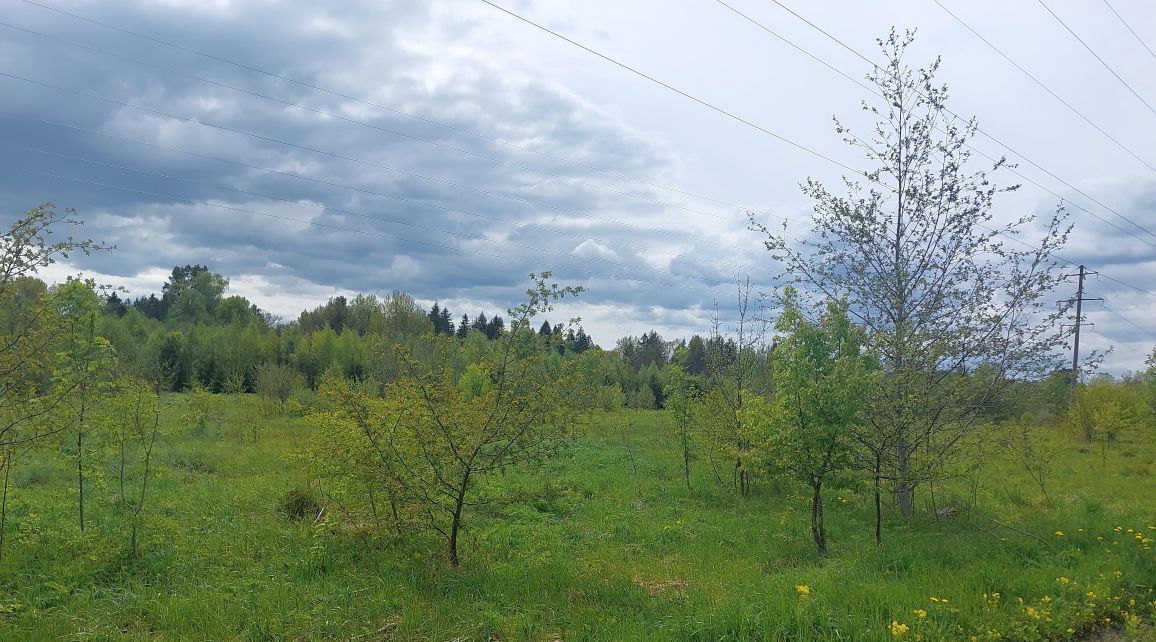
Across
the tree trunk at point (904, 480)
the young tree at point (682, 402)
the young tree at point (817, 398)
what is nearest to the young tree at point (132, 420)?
the young tree at point (817, 398)

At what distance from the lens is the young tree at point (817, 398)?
9133mm

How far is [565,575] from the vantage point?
824cm

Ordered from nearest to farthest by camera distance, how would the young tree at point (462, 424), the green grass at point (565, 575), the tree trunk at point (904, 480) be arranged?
the green grass at point (565, 575) < the young tree at point (462, 424) < the tree trunk at point (904, 480)

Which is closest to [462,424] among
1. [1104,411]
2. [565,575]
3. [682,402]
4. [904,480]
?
[565,575]

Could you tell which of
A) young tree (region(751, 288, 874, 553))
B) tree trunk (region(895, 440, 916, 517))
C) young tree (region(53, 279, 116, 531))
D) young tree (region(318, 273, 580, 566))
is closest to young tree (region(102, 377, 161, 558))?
young tree (region(53, 279, 116, 531))

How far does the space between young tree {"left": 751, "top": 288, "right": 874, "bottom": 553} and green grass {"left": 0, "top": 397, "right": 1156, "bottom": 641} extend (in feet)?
4.49

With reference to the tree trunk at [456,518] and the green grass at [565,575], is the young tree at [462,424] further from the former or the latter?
the green grass at [565,575]

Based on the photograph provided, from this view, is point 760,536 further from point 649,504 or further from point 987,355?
point 987,355

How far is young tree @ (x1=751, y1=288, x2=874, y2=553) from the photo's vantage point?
9.13 meters

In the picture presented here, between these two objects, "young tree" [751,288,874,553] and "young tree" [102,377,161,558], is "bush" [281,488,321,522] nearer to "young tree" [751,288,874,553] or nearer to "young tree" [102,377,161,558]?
"young tree" [102,377,161,558]

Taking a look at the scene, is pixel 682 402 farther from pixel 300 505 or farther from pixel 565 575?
pixel 300 505

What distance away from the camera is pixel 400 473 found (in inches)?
322

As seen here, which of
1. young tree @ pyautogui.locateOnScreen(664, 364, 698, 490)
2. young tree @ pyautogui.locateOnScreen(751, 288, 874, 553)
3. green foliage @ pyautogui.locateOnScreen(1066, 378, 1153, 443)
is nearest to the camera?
young tree @ pyautogui.locateOnScreen(751, 288, 874, 553)

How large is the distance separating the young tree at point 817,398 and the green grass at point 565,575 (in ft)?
4.49
